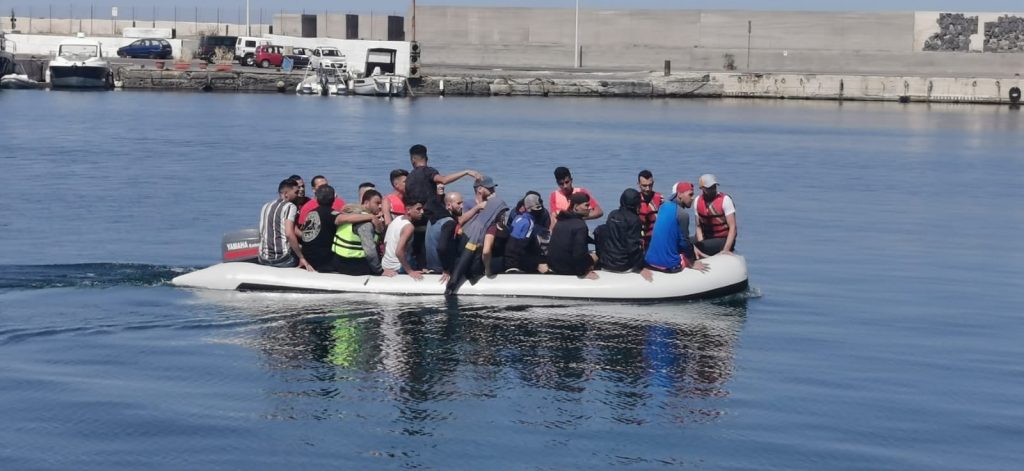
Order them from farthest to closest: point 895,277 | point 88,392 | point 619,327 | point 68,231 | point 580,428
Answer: point 68,231
point 895,277
point 619,327
point 88,392
point 580,428

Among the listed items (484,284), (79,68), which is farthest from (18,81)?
(484,284)

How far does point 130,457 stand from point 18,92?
202 feet

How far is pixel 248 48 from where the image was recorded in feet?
247

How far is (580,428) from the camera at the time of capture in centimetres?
1206

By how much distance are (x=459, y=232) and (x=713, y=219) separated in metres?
3.46

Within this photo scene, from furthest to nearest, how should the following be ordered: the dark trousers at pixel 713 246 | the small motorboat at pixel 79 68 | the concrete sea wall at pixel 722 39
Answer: the concrete sea wall at pixel 722 39
the small motorboat at pixel 79 68
the dark trousers at pixel 713 246

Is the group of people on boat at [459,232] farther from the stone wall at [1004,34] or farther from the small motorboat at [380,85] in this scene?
the stone wall at [1004,34]

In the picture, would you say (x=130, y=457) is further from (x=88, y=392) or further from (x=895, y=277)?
(x=895, y=277)

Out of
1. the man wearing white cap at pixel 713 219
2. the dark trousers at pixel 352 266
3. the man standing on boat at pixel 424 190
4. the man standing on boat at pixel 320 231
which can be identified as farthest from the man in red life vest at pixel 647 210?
the man standing on boat at pixel 320 231

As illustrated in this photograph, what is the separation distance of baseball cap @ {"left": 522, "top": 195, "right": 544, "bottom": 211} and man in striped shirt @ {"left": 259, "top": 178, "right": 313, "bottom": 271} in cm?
276

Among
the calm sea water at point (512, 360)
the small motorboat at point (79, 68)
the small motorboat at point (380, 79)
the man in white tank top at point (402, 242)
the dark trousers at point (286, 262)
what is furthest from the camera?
the small motorboat at point (380, 79)

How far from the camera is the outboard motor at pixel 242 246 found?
17516 mm

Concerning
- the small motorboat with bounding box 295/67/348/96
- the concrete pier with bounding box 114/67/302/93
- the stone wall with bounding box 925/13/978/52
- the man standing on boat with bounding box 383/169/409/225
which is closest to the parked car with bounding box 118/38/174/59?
the concrete pier with bounding box 114/67/302/93

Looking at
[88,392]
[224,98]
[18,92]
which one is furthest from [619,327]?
[18,92]
